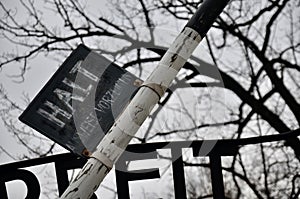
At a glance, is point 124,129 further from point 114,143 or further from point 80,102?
point 80,102

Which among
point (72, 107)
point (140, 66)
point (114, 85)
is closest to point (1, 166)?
point (72, 107)

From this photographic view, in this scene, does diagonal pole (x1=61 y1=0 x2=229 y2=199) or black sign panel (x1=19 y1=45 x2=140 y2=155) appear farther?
black sign panel (x1=19 y1=45 x2=140 y2=155)

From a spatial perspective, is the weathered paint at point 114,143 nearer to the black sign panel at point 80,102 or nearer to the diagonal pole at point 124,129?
the diagonal pole at point 124,129

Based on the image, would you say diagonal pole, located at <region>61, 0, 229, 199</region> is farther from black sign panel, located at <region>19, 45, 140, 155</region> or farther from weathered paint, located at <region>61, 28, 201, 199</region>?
black sign panel, located at <region>19, 45, 140, 155</region>

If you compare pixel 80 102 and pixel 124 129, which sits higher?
pixel 80 102

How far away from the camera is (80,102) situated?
6.31 ft

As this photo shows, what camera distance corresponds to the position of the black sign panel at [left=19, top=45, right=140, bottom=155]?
1.85 meters

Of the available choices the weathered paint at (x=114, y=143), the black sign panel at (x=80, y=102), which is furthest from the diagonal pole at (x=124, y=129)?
the black sign panel at (x=80, y=102)

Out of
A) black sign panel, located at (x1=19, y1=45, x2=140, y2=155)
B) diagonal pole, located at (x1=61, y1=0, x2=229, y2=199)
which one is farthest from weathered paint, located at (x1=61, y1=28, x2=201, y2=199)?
black sign panel, located at (x1=19, y1=45, x2=140, y2=155)

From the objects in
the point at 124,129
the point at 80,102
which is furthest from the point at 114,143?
the point at 80,102

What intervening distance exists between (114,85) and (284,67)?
9.31ft

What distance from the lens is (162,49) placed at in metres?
3.58

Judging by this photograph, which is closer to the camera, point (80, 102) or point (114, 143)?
point (114, 143)

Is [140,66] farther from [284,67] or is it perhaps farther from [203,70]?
[284,67]
